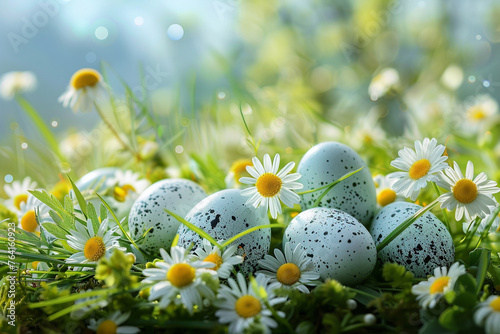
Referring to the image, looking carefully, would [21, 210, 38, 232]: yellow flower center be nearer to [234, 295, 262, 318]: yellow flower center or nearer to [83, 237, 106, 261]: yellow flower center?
[83, 237, 106, 261]: yellow flower center

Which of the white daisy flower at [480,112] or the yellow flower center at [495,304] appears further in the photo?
the white daisy flower at [480,112]

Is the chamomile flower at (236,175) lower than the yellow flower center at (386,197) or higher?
higher

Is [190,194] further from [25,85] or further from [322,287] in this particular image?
[25,85]

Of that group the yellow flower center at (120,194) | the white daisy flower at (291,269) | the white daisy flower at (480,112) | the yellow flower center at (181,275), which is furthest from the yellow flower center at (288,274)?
the white daisy flower at (480,112)

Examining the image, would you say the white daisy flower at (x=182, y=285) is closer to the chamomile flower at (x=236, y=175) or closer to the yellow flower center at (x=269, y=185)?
the yellow flower center at (x=269, y=185)

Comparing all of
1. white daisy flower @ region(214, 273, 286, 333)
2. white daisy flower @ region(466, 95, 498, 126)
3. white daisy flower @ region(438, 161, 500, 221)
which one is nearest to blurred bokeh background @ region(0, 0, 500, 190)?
white daisy flower @ region(466, 95, 498, 126)

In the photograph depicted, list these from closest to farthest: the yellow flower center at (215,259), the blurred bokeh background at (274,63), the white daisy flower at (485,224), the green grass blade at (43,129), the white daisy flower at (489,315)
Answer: the white daisy flower at (489,315)
the yellow flower center at (215,259)
the white daisy flower at (485,224)
the green grass blade at (43,129)
the blurred bokeh background at (274,63)
